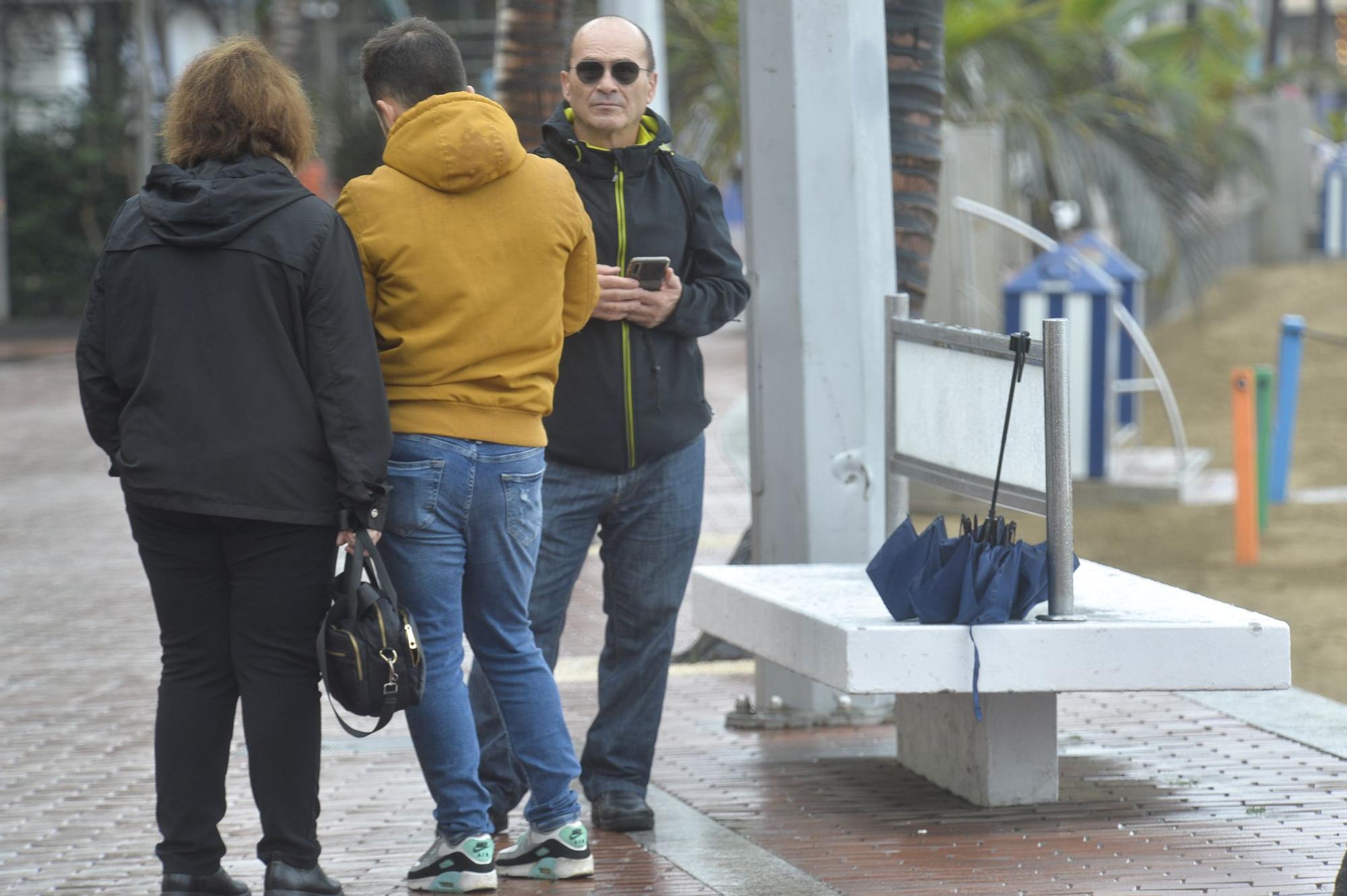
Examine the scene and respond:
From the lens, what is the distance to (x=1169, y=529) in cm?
1112

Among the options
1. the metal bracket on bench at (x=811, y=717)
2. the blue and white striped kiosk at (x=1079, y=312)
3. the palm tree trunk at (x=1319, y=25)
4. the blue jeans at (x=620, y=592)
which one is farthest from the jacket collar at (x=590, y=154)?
the palm tree trunk at (x=1319, y=25)

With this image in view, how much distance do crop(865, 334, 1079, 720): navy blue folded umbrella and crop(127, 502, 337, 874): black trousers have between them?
135 cm

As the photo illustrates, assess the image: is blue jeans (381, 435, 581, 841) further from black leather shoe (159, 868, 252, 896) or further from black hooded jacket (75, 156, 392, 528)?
black leather shoe (159, 868, 252, 896)

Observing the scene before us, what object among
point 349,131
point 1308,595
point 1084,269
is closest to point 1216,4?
point 349,131

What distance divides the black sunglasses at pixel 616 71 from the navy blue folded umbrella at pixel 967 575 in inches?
42.8

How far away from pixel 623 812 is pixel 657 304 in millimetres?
1263

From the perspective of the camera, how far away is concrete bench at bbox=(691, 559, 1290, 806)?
4348 mm

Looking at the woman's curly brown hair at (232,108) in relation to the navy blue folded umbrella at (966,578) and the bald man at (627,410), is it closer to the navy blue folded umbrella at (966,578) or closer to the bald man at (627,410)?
the bald man at (627,410)

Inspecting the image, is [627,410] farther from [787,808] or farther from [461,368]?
[787,808]

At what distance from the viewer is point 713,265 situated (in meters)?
4.68

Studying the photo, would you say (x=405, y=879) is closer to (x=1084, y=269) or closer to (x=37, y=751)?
(x=37, y=751)

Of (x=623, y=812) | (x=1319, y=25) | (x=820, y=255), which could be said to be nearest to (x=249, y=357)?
(x=623, y=812)

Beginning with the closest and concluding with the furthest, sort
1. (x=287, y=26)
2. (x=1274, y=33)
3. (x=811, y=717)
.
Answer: (x=811, y=717) → (x=287, y=26) → (x=1274, y=33)

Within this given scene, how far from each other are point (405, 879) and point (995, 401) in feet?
6.02
